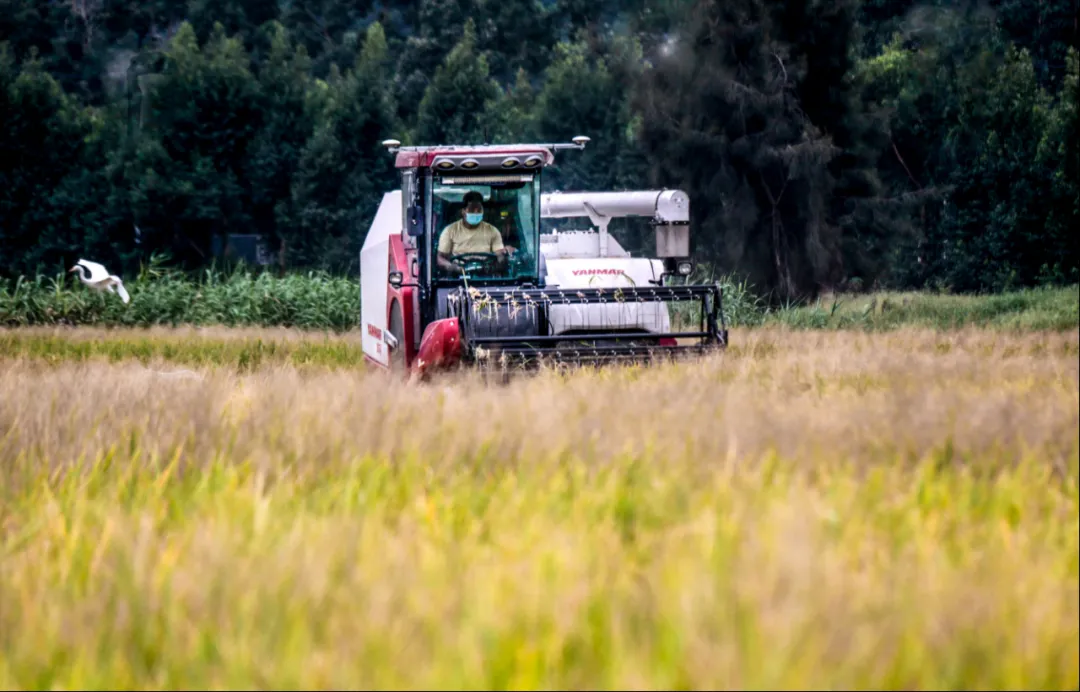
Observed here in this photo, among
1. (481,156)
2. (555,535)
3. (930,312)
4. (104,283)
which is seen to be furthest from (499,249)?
(104,283)

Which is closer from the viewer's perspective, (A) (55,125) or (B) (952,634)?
(B) (952,634)

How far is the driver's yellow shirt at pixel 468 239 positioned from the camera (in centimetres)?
1272

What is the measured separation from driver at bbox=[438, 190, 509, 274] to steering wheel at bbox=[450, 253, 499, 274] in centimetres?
3

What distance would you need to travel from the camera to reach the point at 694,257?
34.8 meters

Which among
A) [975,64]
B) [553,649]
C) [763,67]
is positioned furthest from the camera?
[975,64]

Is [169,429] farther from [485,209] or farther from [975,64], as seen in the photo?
[975,64]

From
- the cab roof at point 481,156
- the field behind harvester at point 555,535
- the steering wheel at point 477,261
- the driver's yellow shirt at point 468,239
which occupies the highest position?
the cab roof at point 481,156

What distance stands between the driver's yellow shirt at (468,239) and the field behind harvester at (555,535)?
515 cm

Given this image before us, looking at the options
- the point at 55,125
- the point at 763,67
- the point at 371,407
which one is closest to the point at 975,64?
the point at 763,67

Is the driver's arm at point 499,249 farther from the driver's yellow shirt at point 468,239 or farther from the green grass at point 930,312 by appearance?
the green grass at point 930,312

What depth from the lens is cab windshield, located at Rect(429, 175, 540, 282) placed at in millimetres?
12703

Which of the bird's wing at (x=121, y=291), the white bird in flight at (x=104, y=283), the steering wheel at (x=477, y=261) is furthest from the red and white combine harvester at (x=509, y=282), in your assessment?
the white bird in flight at (x=104, y=283)

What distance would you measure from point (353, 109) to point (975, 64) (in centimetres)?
1703

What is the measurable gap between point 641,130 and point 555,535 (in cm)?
3145
